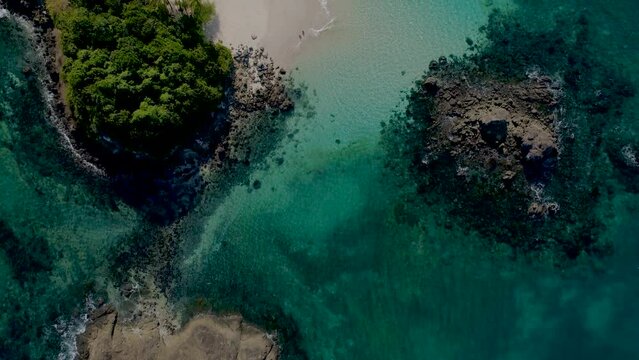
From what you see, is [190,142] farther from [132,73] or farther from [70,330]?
[70,330]

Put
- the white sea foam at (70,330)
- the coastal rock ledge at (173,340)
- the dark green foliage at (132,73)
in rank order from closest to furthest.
Answer: the dark green foliage at (132,73) < the coastal rock ledge at (173,340) < the white sea foam at (70,330)

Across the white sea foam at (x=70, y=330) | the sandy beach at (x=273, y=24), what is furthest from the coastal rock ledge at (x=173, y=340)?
the sandy beach at (x=273, y=24)

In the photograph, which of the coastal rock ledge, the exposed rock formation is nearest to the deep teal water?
the coastal rock ledge

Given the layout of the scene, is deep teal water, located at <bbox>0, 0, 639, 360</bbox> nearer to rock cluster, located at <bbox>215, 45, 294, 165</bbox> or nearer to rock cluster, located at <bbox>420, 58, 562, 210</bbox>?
rock cluster, located at <bbox>215, 45, 294, 165</bbox>

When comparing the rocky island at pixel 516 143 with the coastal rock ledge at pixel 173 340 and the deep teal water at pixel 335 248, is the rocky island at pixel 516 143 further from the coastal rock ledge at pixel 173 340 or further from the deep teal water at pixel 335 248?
the coastal rock ledge at pixel 173 340

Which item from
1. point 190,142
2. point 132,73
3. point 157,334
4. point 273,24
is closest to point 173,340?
point 157,334
